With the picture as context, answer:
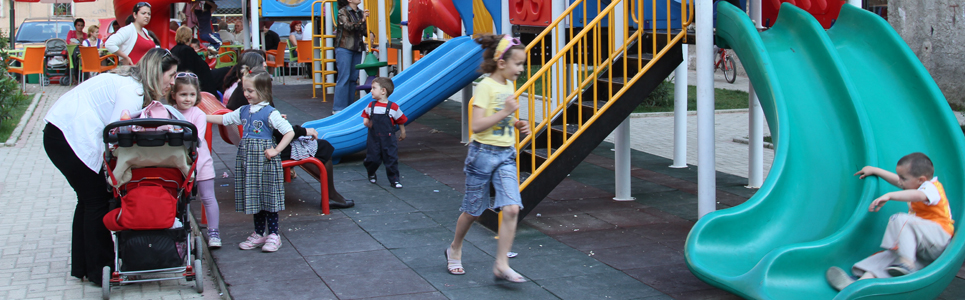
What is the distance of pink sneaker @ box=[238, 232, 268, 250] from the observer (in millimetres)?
5832

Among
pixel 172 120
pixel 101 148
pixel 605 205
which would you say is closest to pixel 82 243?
pixel 101 148

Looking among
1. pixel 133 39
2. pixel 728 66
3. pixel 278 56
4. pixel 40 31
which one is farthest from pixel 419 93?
pixel 40 31

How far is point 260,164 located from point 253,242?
55 centimetres

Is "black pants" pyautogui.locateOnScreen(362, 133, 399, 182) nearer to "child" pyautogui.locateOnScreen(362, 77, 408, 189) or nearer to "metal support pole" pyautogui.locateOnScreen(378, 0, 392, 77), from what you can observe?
"child" pyautogui.locateOnScreen(362, 77, 408, 189)

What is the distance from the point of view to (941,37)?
14.9 m

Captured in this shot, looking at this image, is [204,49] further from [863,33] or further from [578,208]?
[863,33]

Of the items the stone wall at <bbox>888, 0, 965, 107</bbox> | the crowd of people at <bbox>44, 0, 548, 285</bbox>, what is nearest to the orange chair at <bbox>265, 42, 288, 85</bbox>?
the stone wall at <bbox>888, 0, 965, 107</bbox>

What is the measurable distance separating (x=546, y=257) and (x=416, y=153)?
4876mm

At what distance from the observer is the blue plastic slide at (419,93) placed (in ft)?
30.8

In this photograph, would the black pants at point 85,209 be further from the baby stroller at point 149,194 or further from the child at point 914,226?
the child at point 914,226

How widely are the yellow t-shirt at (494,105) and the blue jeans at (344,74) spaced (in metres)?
8.96

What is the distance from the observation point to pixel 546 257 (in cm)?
557

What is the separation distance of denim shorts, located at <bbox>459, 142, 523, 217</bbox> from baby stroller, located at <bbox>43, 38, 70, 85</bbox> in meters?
17.1

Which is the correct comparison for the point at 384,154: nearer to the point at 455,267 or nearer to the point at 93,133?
the point at 455,267
